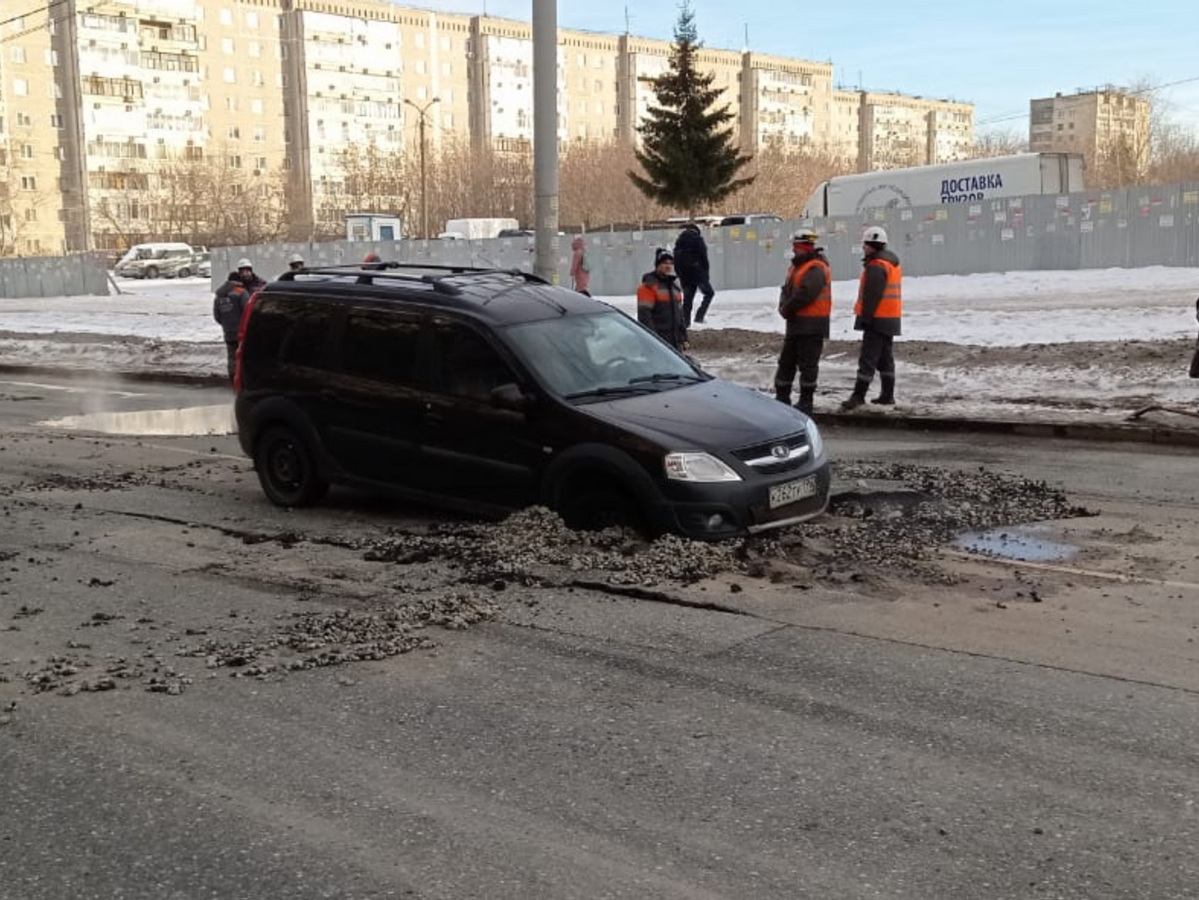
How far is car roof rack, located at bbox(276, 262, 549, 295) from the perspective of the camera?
8906 mm

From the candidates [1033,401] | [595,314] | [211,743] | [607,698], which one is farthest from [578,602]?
[1033,401]

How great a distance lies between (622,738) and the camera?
15.7ft

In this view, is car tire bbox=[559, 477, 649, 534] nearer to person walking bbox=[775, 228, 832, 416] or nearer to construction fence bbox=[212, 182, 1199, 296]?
person walking bbox=[775, 228, 832, 416]

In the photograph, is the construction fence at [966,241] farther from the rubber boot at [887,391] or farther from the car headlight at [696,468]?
the car headlight at [696,468]

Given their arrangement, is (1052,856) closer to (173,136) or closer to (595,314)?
(595,314)

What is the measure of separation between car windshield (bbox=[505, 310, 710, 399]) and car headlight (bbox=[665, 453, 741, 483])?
2.95 feet

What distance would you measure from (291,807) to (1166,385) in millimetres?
12470

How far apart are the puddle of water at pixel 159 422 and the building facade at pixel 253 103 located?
62.3 metres

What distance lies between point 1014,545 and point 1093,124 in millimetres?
123690

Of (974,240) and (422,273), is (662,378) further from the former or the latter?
(974,240)

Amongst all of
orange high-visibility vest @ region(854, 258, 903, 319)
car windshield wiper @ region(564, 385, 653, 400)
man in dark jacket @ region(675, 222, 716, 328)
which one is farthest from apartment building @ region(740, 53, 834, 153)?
car windshield wiper @ region(564, 385, 653, 400)

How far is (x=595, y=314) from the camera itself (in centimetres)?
883

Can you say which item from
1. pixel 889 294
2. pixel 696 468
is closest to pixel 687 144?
pixel 889 294

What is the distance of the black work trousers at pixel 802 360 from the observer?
43.0 ft
